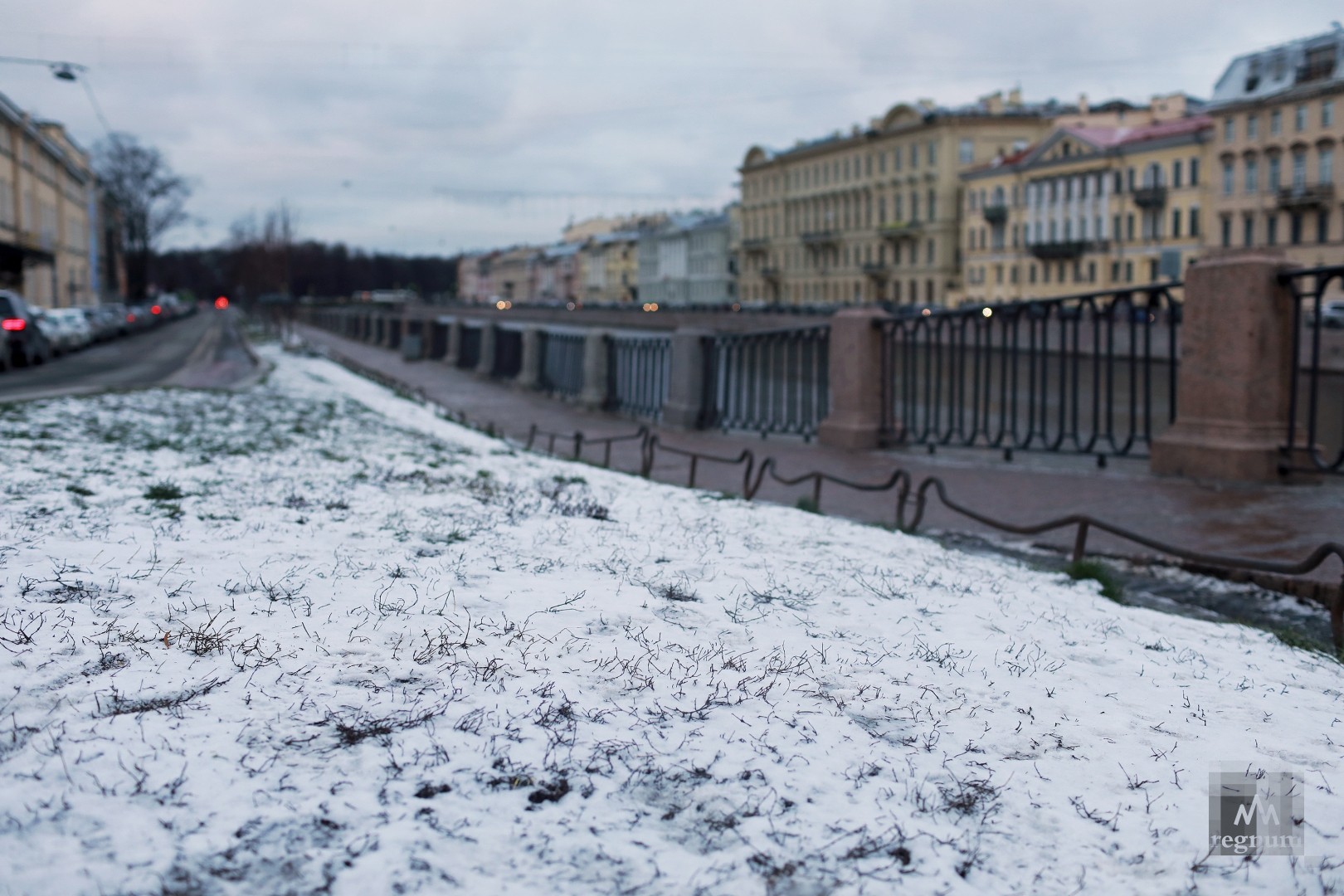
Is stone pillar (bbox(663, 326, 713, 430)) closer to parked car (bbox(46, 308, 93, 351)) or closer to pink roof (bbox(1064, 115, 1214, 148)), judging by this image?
parked car (bbox(46, 308, 93, 351))

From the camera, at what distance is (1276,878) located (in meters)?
2.81

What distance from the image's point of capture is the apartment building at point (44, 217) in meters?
51.3

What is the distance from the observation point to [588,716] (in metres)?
3.44

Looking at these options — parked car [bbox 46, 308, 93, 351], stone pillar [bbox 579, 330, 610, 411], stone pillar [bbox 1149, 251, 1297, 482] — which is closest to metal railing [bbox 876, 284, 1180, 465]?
stone pillar [bbox 1149, 251, 1297, 482]

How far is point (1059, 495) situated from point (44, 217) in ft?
224

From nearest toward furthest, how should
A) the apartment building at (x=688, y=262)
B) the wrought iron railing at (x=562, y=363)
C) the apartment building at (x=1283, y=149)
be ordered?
the wrought iron railing at (x=562, y=363) < the apartment building at (x=1283, y=149) < the apartment building at (x=688, y=262)

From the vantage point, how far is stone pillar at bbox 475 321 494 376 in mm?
27359

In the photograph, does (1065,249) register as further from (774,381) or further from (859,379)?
(859,379)

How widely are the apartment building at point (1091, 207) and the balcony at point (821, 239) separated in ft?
48.1

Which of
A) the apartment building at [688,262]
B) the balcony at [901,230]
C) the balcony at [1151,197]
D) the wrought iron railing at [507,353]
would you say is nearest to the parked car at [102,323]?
the wrought iron railing at [507,353]

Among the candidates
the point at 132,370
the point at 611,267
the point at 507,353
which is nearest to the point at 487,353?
the point at 507,353

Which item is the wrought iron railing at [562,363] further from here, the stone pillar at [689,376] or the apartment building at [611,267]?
the apartment building at [611,267]

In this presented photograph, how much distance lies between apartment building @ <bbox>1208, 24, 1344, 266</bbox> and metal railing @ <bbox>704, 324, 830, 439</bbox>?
132 feet

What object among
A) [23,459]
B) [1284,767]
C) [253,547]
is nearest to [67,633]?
[253,547]
